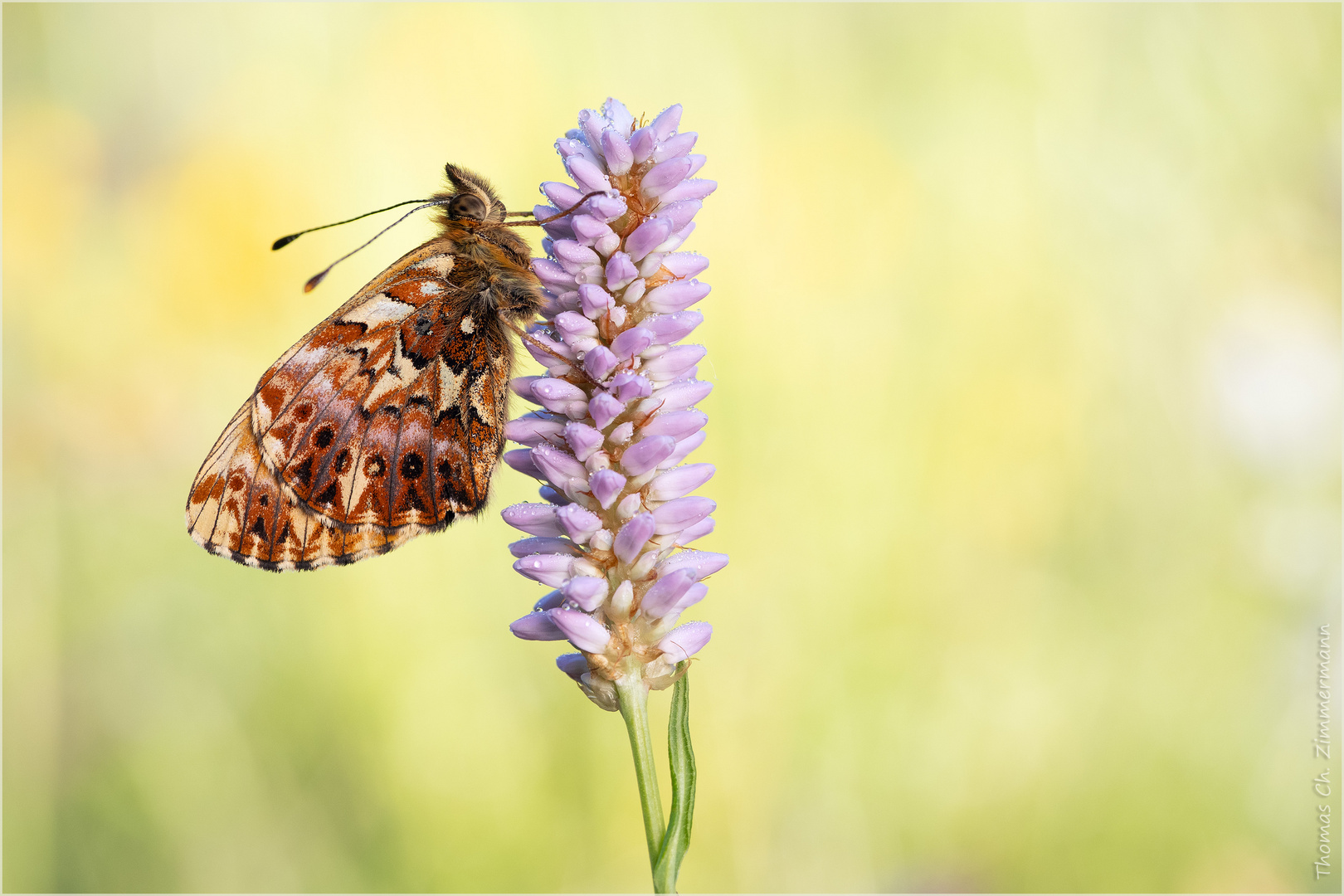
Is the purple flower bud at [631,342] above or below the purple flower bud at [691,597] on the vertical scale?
above

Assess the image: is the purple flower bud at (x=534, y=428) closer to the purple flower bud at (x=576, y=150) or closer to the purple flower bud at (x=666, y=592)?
the purple flower bud at (x=666, y=592)

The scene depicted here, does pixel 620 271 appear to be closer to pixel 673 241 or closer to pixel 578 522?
pixel 673 241

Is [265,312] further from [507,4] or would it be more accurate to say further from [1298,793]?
[1298,793]

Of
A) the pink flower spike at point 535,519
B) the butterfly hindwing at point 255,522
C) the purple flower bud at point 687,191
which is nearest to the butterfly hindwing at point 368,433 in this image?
the butterfly hindwing at point 255,522

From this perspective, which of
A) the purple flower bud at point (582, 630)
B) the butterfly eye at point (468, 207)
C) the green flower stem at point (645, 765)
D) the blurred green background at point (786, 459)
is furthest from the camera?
the blurred green background at point (786, 459)

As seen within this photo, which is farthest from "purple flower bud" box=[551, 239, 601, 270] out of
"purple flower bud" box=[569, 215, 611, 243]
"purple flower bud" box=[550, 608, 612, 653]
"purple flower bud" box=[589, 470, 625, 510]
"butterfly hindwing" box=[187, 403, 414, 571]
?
"butterfly hindwing" box=[187, 403, 414, 571]

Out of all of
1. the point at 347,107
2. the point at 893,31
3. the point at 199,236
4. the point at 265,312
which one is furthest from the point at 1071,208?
the point at 199,236
